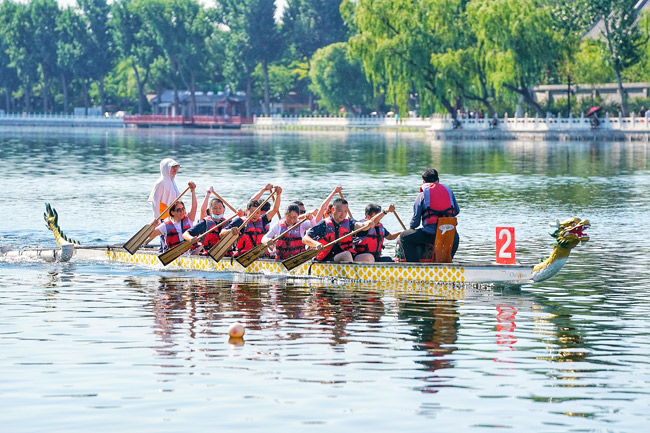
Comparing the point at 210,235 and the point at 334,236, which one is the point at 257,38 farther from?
the point at 334,236

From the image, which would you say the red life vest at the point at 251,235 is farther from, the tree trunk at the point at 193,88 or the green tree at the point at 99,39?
the green tree at the point at 99,39

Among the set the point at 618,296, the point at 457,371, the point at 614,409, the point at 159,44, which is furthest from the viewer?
the point at 159,44

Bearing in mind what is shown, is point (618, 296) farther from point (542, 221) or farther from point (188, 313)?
point (542, 221)

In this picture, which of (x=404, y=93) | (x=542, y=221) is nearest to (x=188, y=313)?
(x=542, y=221)

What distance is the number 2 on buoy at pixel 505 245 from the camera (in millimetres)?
18438

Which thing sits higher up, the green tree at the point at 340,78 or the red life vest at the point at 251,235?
the green tree at the point at 340,78

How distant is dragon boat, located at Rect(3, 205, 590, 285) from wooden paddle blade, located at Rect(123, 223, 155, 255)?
147 millimetres

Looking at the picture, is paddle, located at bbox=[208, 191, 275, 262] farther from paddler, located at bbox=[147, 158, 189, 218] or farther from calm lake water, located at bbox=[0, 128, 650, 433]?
paddler, located at bbox=[147, 158, 189, 218]

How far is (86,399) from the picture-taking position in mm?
12180

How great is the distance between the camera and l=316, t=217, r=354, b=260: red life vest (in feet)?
63.8

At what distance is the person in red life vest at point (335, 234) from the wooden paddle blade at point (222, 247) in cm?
136

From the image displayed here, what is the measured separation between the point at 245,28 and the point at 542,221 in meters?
115

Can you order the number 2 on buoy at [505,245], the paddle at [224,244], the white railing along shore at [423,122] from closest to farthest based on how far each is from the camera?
the number 2 on buoy at [505,245]
the paddle at [224,244]
the white railing along shore at [423,122]

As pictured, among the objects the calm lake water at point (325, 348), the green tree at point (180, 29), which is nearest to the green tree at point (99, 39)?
the green tree at point (180, 29)
